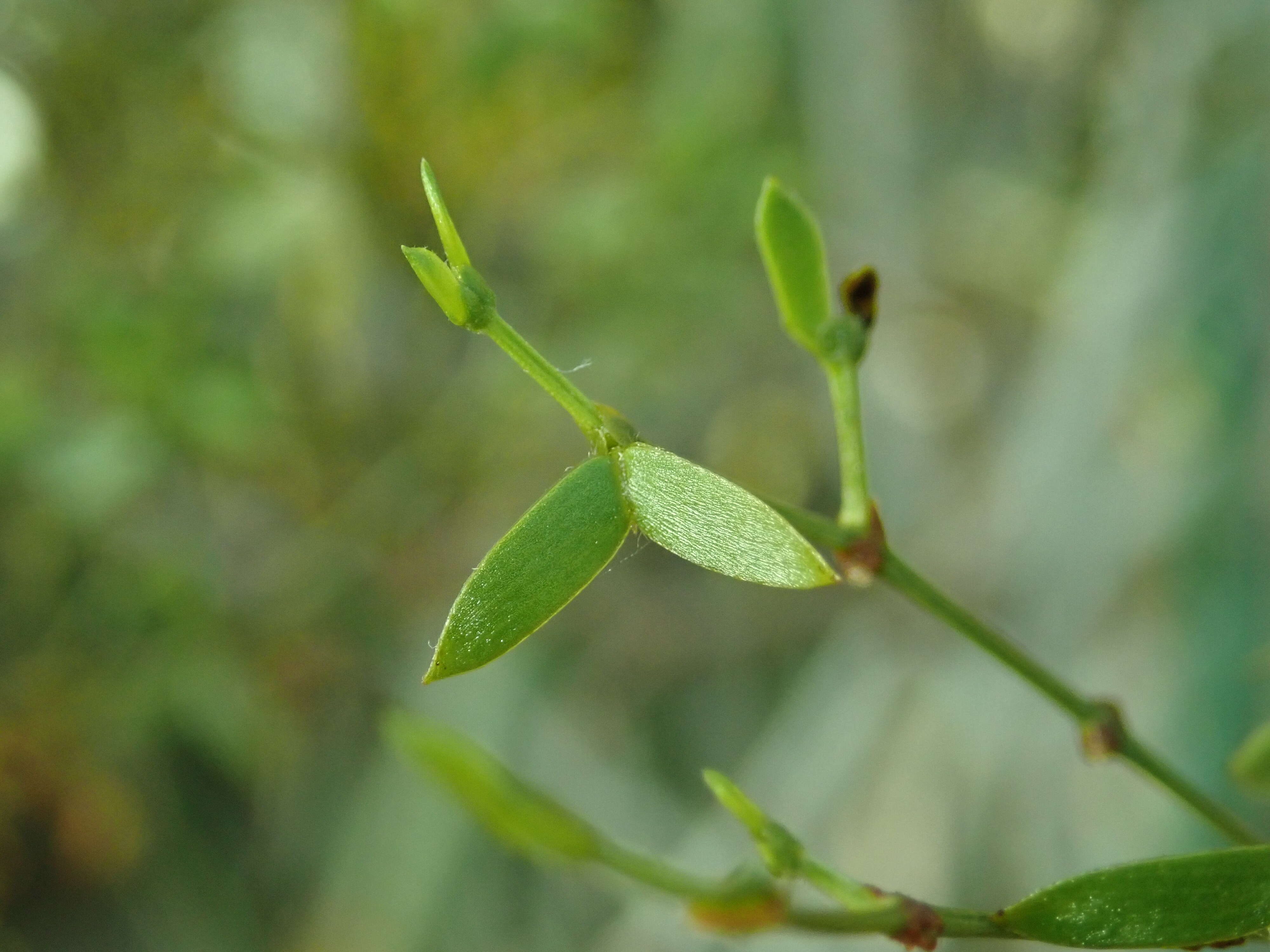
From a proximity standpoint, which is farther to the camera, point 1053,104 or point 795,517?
point 1053,104

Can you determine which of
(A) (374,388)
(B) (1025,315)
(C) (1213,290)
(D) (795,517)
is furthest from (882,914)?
(B) (1025,315)

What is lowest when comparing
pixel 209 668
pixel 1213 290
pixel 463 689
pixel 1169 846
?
pixel 463 689

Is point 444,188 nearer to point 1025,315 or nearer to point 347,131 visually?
point 347,131

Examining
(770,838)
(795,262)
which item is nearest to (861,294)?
(795,262)

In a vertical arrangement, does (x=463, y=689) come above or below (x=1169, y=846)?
below

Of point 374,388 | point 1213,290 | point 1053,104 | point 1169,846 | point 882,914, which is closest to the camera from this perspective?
point 882,914

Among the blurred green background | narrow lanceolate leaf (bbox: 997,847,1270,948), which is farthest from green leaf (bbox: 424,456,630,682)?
the blurred green background

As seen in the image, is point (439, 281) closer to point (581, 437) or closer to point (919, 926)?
point (919, 926)
